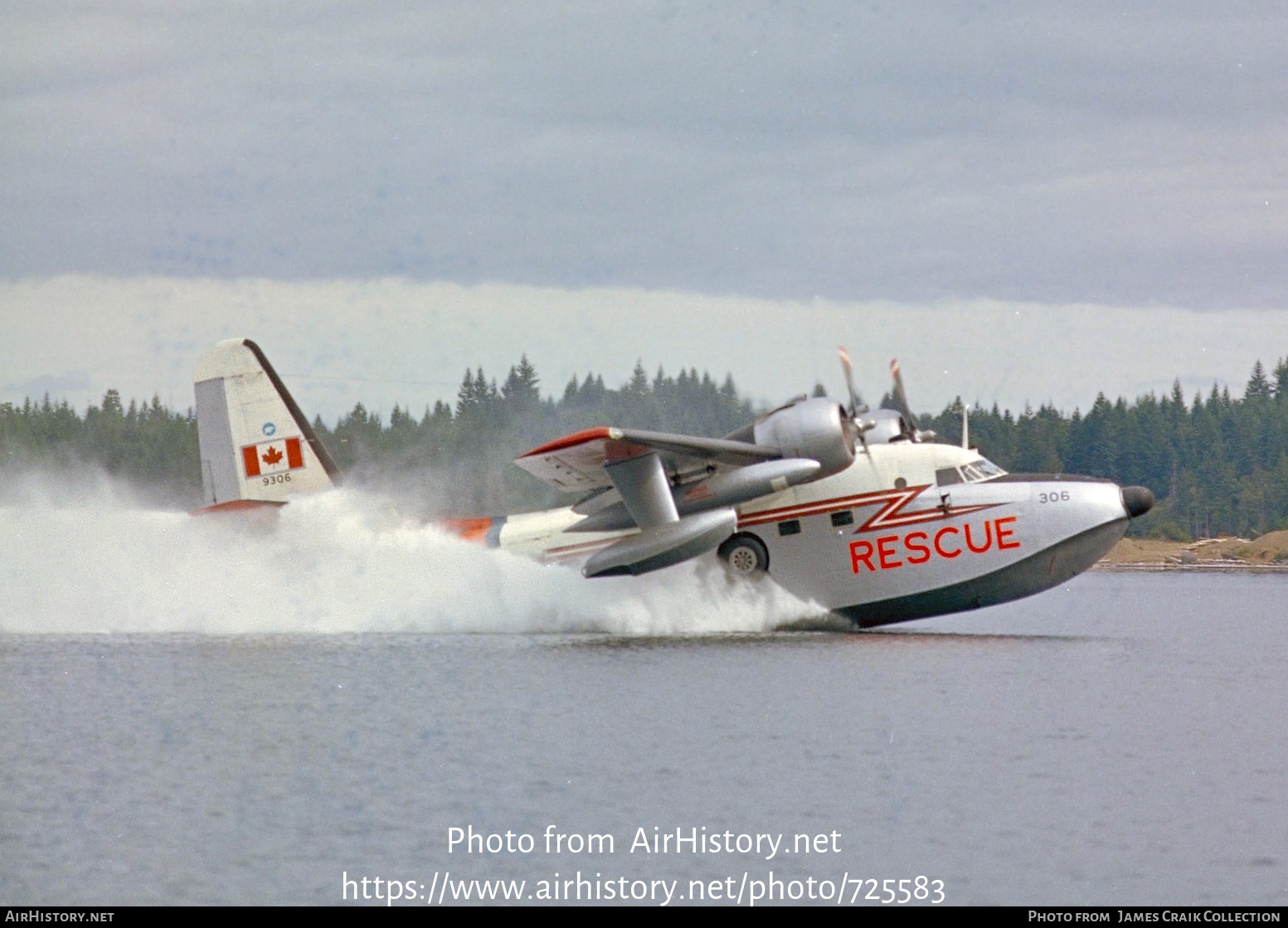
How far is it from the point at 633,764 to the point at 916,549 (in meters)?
10.4

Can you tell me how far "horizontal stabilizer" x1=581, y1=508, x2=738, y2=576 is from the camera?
23.5m

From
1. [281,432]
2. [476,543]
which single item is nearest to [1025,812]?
[476,543]

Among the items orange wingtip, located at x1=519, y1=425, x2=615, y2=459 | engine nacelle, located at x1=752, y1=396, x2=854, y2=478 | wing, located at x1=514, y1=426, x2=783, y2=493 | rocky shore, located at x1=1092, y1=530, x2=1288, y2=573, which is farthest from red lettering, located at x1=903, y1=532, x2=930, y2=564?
rocky shore, located at x1=1092, y1=530, x2=1288, y2=573

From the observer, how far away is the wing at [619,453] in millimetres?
22828

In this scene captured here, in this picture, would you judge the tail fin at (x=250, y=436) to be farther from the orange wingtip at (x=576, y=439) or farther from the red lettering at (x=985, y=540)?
the red lettering at (x=985, y=540)

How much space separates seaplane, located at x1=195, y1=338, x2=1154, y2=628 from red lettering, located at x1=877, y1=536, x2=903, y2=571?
18 millimetres

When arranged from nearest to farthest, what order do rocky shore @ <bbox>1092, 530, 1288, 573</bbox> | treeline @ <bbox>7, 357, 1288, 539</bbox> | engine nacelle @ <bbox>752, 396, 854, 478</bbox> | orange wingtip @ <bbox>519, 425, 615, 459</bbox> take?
orange wingtip @ <bbox>519, 425, 615, 459</bbox> < engine nacelle @ <bbox>752, 396, 854, 478</bbox> < treeline @ <bbox>7, 357, 1288, 539</bbox> < rocky shore @ <bbox>1092, 530, 1288, 573</bbox>

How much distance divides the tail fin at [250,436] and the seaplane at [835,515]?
1.06 m

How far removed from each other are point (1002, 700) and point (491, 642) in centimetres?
856

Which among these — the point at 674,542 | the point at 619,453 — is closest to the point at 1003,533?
the point at 674,542

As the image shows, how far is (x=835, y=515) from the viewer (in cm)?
2472

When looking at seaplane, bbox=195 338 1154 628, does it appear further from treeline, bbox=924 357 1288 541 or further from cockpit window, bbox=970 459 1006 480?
treeline, bbox=924 357 1288 541

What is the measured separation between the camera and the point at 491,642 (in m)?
24.4
